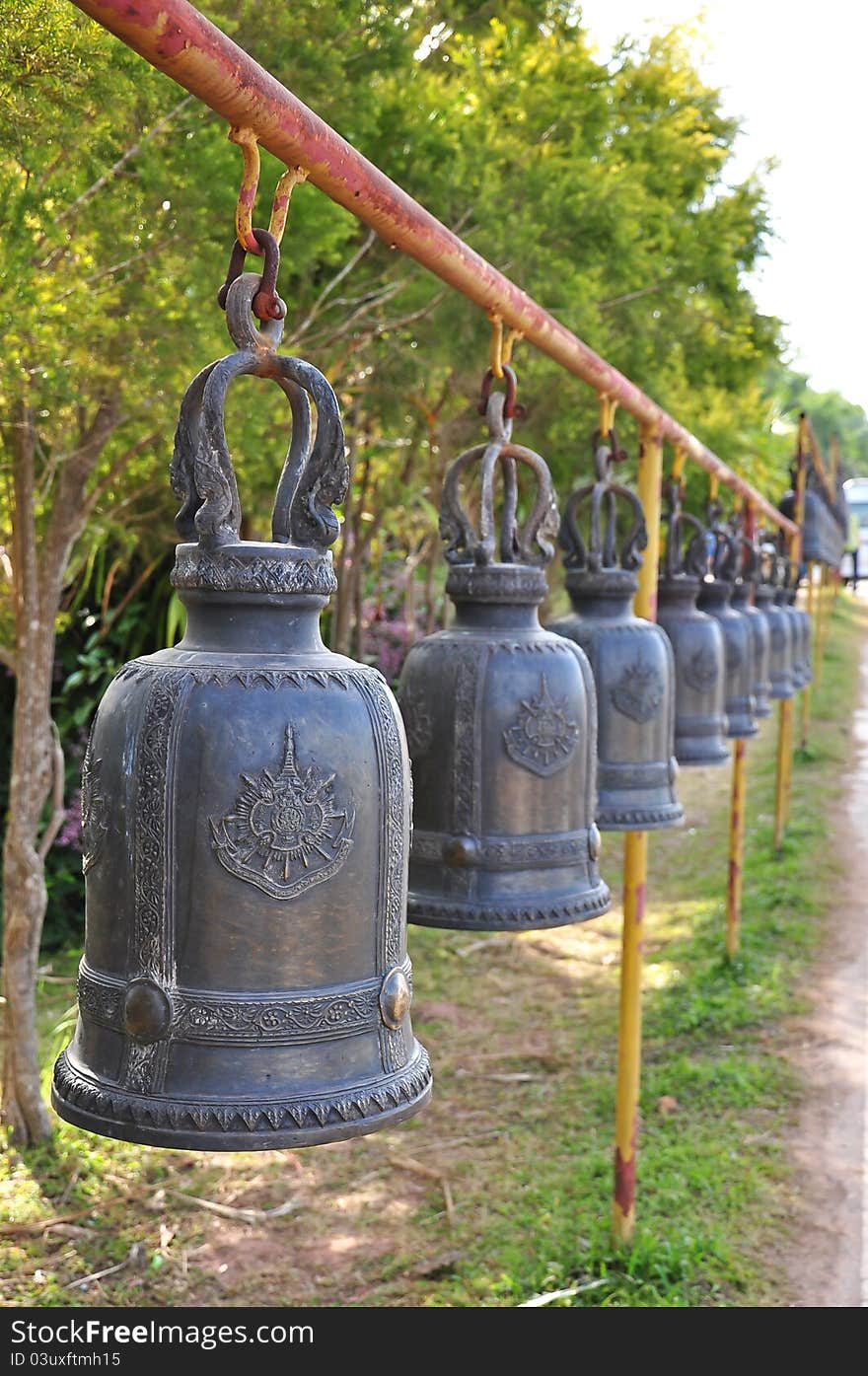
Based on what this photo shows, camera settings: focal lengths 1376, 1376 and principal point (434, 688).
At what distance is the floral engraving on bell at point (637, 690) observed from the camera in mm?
3119

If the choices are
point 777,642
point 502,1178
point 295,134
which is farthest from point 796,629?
point 295,134

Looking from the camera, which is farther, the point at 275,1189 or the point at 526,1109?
the point at 526,1109

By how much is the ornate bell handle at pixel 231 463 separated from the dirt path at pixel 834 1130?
397 cm

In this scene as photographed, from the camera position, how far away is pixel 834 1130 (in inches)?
237

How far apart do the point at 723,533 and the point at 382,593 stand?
21.8 ft

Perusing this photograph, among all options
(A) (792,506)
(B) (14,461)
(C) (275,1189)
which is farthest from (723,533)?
(A) (792,506)

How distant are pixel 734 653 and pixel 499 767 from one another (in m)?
2.70

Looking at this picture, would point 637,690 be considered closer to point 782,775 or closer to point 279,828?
point 279,828

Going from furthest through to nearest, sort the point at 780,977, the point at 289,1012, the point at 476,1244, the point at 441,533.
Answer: the point at 780,977, the point at 476,1244, the point at 441,533, the point at 289,1012

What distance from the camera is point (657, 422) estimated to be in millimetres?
4012

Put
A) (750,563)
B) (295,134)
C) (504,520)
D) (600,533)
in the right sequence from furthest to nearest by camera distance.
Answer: (750,563), (600,533), (504,520), (295,134)

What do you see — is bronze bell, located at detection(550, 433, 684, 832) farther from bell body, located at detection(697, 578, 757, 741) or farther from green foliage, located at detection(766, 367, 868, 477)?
green foliage, located at detection(766, 367, 868, 477)

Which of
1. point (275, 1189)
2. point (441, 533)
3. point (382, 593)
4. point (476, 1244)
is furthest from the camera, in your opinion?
point (382, 593)

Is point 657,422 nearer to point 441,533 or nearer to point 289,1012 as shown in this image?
point 441,533
